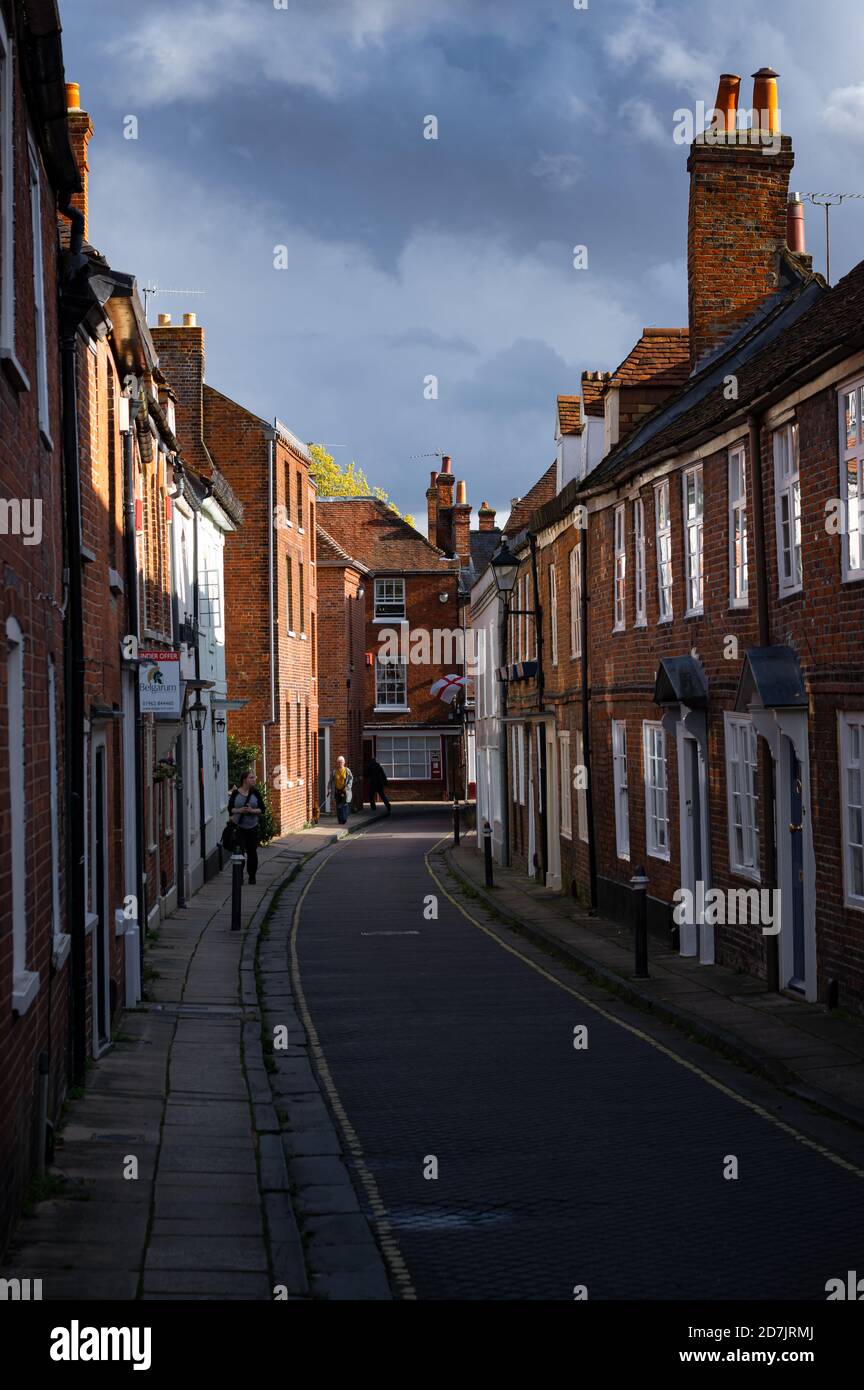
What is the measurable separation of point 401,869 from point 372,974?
15508 mm

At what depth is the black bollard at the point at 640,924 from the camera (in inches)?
651

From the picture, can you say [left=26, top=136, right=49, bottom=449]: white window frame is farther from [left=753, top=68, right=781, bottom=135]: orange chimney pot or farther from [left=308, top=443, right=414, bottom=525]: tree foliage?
[left=308, top=443, right=414, bottom=525]: tree foliage

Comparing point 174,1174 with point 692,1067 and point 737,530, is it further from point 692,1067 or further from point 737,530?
point 737,530

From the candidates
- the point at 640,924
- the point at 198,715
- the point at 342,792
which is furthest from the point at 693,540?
the point at 342,792

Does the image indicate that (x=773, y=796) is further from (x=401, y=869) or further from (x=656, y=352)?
(x=401, y=869)

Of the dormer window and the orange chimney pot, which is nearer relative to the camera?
the orange chimney pot

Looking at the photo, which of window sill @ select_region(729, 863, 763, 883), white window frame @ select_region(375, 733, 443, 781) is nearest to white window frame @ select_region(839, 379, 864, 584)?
window sill @ select_region(729, 863, 763, 883)

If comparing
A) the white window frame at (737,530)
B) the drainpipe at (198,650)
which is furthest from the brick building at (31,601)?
the drainpipe at (198,650)

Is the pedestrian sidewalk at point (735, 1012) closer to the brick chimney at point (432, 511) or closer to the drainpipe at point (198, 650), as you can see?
the drainpipe at point (198, 650)

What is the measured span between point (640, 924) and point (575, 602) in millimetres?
9921

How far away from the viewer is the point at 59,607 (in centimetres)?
1082

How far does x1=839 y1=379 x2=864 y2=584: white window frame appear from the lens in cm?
1341

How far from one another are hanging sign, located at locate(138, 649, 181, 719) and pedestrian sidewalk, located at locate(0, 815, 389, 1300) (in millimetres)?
3137
